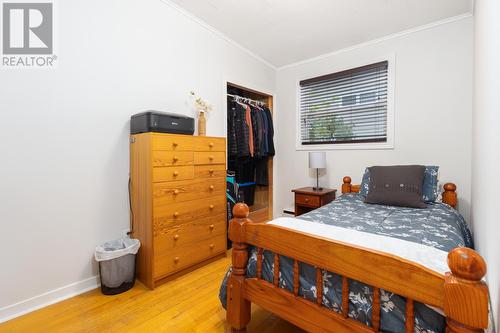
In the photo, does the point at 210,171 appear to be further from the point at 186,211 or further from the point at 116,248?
the point at 116,248

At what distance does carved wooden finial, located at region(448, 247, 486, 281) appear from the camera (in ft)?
2.10

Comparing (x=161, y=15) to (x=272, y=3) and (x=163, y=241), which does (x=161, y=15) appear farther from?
(x=163, y=241)

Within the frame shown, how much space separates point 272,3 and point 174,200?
6.64 ft

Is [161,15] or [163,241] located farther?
[161,15]

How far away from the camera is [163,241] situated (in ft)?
6.17

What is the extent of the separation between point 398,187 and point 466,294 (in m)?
1.71

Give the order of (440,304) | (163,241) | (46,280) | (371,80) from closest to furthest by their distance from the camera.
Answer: (440,304)
(46,280)
(163,241)
(371,80)

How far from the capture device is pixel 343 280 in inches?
37.2

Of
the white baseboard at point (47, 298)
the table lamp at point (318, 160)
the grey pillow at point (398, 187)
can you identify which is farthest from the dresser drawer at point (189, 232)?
the grey pillow at point (398, 187)

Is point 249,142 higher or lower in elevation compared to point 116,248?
higher

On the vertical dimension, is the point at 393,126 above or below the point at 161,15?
below

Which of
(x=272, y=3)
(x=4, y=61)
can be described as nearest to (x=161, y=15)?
(x=272, y=3)

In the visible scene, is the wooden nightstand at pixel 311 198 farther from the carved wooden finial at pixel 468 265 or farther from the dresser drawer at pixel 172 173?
the carved wooden finial at pixel 468 265

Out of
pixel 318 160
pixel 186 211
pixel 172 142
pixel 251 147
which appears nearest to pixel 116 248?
pixel 186 211
